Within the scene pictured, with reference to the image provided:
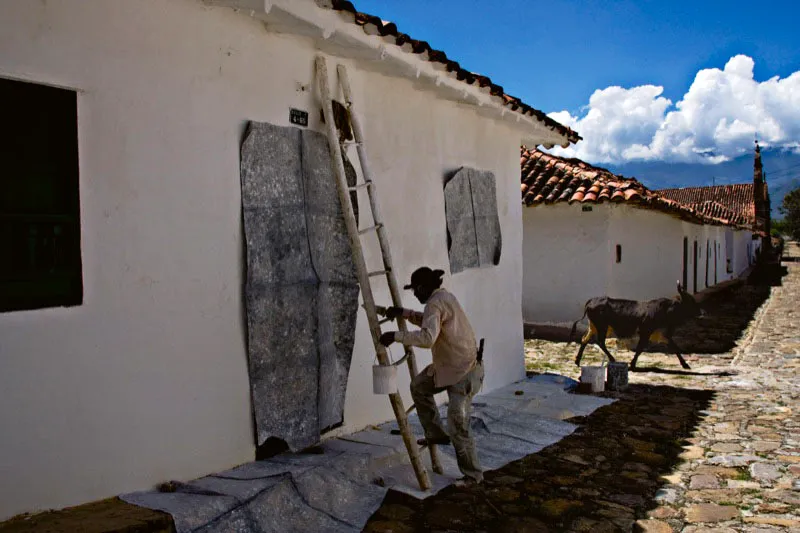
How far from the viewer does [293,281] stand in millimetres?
4953

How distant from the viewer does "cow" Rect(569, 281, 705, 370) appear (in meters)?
10.7

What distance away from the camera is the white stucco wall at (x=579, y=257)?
13727mm

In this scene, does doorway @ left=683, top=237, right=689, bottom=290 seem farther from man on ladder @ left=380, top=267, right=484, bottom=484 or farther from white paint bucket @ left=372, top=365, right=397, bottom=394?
white paint bucket @ left=372, top=365, right=397, bottom=394

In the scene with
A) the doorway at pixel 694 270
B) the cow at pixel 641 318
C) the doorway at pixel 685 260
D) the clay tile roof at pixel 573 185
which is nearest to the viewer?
the cow at pixel 641 318

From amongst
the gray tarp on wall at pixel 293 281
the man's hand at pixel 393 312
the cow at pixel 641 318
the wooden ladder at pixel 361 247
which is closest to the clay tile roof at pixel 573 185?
the cow at pixel 641 318

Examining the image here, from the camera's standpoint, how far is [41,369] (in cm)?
342

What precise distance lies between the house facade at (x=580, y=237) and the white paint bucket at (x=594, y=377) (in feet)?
16.6

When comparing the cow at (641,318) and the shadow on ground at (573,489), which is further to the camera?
the cow at (641,318)

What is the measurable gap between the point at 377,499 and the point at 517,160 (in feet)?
19.7

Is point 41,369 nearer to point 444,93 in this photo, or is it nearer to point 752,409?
point 444,93

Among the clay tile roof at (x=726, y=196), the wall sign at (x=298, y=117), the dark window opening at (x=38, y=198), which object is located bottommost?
the dark window opening at (x=38, y=198)

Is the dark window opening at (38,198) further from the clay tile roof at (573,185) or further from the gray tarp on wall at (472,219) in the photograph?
the clay tile roof at (573,185)

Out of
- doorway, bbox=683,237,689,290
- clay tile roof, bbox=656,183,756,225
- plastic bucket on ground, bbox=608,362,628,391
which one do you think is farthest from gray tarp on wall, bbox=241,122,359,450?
clay tile roof, bbox=656,183,756,225

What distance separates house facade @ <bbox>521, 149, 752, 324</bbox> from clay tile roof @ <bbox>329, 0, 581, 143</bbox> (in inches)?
194
